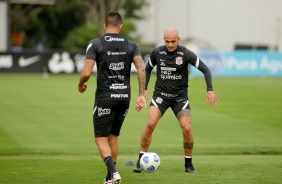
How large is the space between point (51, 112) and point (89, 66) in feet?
44.0

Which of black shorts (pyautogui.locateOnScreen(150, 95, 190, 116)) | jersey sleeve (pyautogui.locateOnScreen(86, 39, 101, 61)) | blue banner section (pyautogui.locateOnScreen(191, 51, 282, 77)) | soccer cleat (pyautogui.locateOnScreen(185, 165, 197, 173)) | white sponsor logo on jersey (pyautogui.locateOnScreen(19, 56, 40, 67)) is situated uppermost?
jersey sleeve (pyautogui.locateOnScreen(86, 39, 101, 61))

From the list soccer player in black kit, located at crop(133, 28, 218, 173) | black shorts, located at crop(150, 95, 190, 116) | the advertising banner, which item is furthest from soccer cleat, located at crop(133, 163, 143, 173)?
the advertising banner

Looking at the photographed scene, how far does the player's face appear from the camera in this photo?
12.1 meters

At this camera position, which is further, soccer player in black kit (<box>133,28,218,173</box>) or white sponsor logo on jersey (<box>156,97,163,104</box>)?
white sponsor logo on jersey (<box>156,97,163,104</box>)

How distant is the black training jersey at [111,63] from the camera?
35.0ft

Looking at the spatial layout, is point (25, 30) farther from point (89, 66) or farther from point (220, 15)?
point (89, 66)

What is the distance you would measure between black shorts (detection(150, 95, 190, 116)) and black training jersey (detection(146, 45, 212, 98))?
6 centimetres

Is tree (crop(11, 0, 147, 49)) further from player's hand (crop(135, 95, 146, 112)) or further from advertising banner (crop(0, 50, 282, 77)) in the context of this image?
player's hand (crop(135, 95, 146, 112))

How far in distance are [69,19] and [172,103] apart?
6658cm

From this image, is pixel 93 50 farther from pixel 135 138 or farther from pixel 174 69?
pixel 135 138

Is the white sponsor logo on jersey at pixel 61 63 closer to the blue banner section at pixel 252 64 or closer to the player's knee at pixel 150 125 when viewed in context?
the blue banner section at pixel 252 64

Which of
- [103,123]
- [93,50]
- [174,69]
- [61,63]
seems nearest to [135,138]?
[174,69]

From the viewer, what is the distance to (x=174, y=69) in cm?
1238

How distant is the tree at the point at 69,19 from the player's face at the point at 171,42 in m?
55.7
